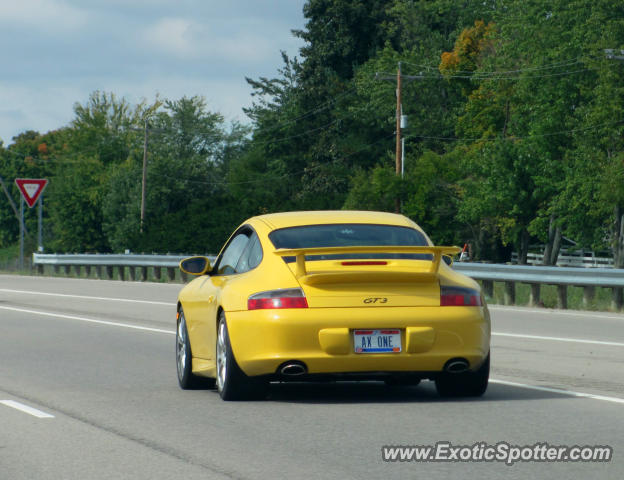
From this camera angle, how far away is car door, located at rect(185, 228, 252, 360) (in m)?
10.6

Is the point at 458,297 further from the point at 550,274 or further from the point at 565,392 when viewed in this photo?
the point at 550,274

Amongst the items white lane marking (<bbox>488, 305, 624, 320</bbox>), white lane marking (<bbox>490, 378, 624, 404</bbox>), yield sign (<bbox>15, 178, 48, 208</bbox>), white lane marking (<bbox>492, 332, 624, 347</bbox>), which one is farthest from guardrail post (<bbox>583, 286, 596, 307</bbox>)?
yield sign (<bbox>15, 178, 48, 208</bbox>)

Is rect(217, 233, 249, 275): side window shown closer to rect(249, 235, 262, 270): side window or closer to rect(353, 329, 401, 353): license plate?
rect(249, 235, 262, 270): side window

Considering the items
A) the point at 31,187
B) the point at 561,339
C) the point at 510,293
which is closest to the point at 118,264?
the point at 31,187

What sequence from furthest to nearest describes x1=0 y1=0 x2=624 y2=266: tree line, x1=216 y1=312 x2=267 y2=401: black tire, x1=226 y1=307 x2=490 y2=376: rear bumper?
x1=0 y1=0 x2=624 y2=266: tree line < x1=216 y1=312 x2=267 y2=401: black tire < x1=226 y1=307 x2=490 y2=376: rear bumper

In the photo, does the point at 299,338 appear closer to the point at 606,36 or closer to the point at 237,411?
the point at 237,411

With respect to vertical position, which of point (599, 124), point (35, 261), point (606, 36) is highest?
point (606, 36)

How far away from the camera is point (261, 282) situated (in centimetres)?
986

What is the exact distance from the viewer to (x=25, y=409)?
1003 centimetres

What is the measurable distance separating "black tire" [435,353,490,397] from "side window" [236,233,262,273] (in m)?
1.65

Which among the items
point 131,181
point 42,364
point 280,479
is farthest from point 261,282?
point 131,181

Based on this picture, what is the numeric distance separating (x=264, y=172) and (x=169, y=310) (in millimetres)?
88471

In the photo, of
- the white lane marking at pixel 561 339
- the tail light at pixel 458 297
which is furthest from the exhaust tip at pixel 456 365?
the white lane marking at pixel 561 339

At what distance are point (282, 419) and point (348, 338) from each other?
792 millimetres
